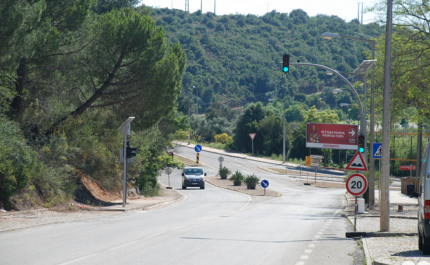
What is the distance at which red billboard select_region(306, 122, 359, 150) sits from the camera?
6500 centimetres

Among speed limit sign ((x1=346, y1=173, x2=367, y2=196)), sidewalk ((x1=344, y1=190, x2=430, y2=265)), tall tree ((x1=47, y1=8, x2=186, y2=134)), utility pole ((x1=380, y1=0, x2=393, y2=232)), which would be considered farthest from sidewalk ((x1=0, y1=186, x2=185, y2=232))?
utility pole ((x1=380, y1=0, x2=393, y2=232))

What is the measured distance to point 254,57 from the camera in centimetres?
16562

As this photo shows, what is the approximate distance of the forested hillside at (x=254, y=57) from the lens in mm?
150375

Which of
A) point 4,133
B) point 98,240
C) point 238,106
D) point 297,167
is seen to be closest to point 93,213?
point 4,133

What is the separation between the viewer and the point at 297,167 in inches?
2714

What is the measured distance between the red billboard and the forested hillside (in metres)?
74.8

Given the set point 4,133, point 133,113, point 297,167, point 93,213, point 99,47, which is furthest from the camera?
point 297,167

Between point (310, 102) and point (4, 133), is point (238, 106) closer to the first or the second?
point (310, 102)

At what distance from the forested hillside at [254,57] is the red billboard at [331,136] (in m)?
74.8

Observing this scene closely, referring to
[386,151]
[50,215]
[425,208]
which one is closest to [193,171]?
[50,215]

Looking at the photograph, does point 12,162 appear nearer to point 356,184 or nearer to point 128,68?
point 128,68

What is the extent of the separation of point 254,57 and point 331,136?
10382cm

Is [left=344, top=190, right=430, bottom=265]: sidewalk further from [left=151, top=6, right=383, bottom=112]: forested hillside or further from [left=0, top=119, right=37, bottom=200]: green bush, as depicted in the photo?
[left=151, top=6, right=383, bottom=112]: forested hillside

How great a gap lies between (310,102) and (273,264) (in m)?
141
